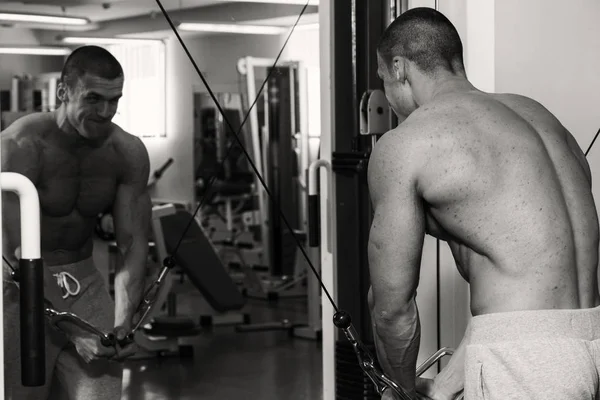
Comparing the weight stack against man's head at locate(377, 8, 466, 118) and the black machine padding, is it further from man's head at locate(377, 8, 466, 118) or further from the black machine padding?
man's head at locate(377, 8, 466, 118)

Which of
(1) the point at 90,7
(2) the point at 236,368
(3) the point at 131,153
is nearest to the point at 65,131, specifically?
(3) the point at 131,153

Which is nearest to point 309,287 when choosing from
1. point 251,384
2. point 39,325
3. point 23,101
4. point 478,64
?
point 251,384

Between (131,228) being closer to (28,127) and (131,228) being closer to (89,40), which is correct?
(28,127)

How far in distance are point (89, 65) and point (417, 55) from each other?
930 mm

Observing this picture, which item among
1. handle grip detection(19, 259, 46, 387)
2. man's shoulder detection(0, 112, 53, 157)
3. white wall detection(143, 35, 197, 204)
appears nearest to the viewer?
handle grip detection(19, 259, 46, 387)

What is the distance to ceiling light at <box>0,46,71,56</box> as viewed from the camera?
2549 millimetres

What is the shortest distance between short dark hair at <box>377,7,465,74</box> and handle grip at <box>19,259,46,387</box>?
1.04 meters

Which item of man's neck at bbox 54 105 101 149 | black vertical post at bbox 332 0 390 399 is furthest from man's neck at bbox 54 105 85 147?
black vertical post at bbox 332 0 390 399

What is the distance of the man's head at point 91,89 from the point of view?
2625 mm

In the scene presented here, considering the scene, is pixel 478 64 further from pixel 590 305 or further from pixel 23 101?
pixel 23 101

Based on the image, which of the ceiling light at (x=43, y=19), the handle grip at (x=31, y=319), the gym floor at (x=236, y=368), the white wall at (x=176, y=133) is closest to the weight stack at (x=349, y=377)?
the gym floor at (x=236, y=368)

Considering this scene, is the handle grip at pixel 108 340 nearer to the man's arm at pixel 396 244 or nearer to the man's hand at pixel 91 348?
the man's hand at pixel 91 348

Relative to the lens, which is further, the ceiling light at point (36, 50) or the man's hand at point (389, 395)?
the ceiling light at point (36, 50)

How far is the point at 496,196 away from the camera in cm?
211
